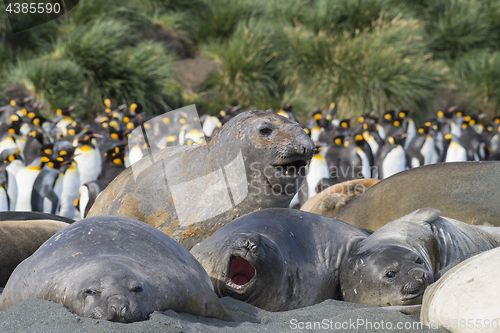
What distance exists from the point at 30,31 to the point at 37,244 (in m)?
17.5

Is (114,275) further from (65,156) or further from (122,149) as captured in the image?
(122,149)

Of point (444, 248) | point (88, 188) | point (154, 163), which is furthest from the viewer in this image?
point (88, 188)

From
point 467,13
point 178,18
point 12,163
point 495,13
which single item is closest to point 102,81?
point 178,18

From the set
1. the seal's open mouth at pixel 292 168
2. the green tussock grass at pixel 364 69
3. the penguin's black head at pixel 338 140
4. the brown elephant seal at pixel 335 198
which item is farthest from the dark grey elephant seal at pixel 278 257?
the green tussock grass at pixel 364 69

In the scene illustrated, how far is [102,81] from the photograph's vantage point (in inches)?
665

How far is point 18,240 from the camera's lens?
330 cm

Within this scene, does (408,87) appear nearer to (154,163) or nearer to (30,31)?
(30,31)

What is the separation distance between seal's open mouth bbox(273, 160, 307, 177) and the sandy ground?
0.80 metres

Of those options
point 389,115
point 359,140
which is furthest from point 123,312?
point 389,115

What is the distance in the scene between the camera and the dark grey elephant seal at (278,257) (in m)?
2.50

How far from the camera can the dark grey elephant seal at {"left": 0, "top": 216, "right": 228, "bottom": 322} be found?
1.80 m

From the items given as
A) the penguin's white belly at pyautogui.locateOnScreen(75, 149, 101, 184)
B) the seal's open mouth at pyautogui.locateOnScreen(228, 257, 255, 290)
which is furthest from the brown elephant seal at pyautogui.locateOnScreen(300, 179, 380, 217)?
the penguin's white belly at pyautogui.locateOnScreen(75, 149, 101, 184)

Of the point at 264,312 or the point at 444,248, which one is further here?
the point at 444,248

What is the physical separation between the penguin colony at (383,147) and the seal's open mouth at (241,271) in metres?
5.61
